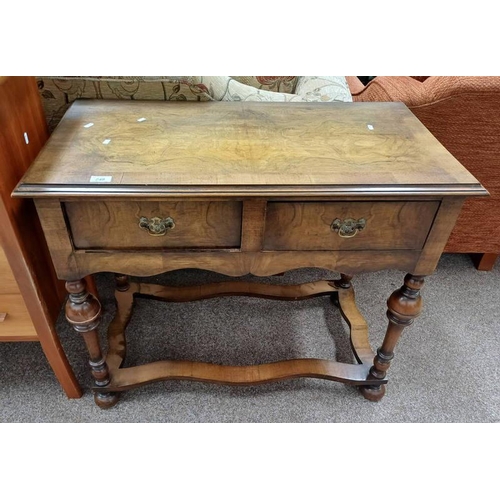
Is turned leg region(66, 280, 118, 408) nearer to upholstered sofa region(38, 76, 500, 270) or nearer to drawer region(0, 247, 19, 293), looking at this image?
drawer region(0, 247, 19, 293)

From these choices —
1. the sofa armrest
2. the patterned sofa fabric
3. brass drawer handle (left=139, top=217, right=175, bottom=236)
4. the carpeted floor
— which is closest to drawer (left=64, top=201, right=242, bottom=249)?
brass drawer handle (left=139, top=217, right=175, bottom=236)

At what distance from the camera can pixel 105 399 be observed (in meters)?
1.07

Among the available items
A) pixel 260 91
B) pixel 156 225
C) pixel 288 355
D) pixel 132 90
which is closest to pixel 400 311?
pixel 288 355

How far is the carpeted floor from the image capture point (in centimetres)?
110

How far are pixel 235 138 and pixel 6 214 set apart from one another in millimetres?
452

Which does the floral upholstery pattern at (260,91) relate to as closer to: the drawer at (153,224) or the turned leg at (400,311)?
the drawer at (153,224)

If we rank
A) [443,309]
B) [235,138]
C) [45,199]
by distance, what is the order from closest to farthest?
1. [45,199]
2. [235,138]
3. [443,309]

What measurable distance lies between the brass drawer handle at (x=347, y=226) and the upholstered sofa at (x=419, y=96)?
1.55 feet

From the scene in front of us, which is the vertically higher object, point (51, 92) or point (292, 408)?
point (51, 92)

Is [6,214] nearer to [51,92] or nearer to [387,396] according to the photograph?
[51,92]

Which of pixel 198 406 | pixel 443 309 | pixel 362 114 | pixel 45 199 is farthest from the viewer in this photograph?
pixel 443 309

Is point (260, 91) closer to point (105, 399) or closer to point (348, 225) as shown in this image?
point (348, 225)

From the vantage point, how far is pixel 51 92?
992mm

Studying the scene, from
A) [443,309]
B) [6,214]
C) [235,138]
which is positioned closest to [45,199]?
[6,214]
